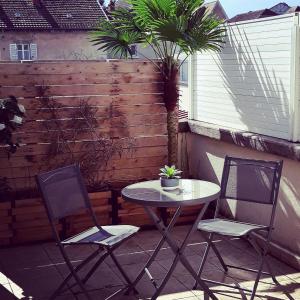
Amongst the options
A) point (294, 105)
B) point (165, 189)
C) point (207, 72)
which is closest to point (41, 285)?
point (165, 189)

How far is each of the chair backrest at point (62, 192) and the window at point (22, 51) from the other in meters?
25.2

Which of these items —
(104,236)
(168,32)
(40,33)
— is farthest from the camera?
(40,33)

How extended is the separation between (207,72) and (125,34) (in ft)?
3.59

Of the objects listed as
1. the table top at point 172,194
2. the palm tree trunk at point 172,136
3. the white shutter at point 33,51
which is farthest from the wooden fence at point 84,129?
the white shutter at point 33,51

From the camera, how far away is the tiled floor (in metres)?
4.27

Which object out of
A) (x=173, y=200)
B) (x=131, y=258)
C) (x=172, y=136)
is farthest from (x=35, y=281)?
(x=172, y=136)

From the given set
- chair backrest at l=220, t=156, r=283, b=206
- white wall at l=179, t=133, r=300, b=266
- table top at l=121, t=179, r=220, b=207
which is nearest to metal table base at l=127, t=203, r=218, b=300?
table top at l=121, t=179, r=220, b=207

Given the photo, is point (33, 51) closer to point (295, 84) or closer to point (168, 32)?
point (168, 32)

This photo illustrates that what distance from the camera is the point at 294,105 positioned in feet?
15.6

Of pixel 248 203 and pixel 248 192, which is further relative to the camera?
pixel 248 203

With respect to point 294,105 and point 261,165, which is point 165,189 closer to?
point 261,165

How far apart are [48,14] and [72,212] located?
1036 inches

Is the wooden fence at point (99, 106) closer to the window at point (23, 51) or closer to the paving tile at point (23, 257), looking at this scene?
the paving tile at point (23, 257)

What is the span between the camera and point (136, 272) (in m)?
4.77
